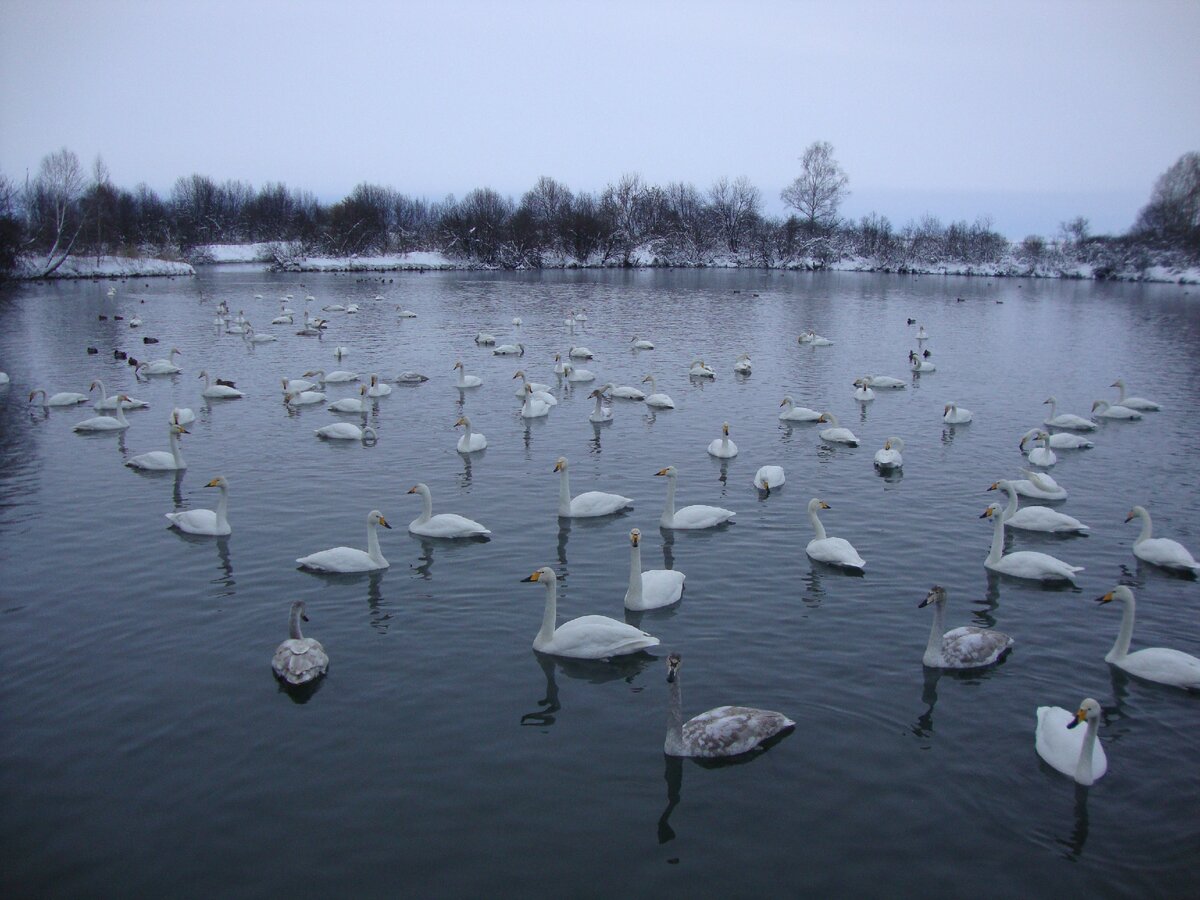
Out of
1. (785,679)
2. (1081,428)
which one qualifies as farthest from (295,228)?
(785,679)

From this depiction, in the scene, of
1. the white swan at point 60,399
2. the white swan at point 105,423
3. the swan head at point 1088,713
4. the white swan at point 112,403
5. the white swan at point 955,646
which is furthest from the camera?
the white swan at point 60,399

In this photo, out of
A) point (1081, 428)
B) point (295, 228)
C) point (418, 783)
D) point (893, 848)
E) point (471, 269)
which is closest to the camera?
point (893, 848)

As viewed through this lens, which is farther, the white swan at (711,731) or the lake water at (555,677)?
the white swan at (711,731)

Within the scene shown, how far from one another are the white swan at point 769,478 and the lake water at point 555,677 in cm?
31

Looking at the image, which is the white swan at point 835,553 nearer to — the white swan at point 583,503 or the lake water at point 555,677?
the lake water at point 555,677

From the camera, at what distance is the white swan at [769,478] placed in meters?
15.5

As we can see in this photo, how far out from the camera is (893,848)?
6555mm

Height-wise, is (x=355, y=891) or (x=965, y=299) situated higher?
(x=965, y=299)

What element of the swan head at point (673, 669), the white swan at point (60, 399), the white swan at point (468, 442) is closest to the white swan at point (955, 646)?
the swan head at point (673, 669)

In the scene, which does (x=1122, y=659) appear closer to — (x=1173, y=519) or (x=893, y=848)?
(x=893, y=848)

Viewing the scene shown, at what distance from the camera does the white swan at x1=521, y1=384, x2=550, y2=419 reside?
21562 millimetres

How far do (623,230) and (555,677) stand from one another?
107 meters

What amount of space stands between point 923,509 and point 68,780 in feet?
42.1


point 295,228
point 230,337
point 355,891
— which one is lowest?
point 355,891
